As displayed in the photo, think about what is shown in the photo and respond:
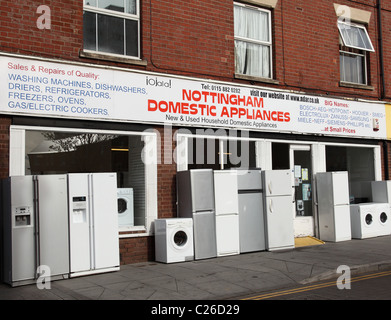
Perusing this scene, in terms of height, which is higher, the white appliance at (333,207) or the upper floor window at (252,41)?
the upper floor window at (252,41)

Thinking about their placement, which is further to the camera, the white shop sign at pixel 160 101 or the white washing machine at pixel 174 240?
the white washing machine at pixel 174 240

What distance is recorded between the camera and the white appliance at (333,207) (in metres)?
12.7

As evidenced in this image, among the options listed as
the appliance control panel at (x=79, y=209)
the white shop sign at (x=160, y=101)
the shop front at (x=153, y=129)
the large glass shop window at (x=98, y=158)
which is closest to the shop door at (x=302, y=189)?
the shop front at (x=153, y=129)

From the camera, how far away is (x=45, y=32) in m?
9.29

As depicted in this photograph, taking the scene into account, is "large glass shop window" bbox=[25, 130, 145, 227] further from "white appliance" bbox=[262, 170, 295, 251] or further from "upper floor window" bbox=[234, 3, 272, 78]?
"upper floor window" bbox=[234, 3, 272, 78]

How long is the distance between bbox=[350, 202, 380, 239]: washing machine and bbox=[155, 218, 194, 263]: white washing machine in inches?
226

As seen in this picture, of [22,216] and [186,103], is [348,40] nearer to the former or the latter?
[186,103]

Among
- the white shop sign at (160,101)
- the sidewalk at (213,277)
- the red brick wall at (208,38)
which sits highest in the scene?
the red brick wall at (208,38)

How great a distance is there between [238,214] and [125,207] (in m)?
2.67

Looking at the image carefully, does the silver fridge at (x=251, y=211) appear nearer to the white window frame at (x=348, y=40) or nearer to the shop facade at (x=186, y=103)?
the shop facade at (x=186, y=103)

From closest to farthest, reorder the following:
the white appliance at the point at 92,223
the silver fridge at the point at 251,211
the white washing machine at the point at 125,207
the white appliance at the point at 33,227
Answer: the white appliance at the point at 33,227, the white appliance at the point at 92,223, the white washing machine at the point at 125,207, the silver fridge at the point at 251,211

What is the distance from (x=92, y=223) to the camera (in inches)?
342

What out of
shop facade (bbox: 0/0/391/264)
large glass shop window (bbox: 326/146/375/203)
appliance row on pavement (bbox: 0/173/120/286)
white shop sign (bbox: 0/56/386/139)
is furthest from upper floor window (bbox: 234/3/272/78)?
appliance row on pavement (bbox: 0/173/120/286)

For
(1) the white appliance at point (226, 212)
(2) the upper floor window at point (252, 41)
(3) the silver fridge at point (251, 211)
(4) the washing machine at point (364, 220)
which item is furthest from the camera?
(4) the washing machine at point (364, 220)
